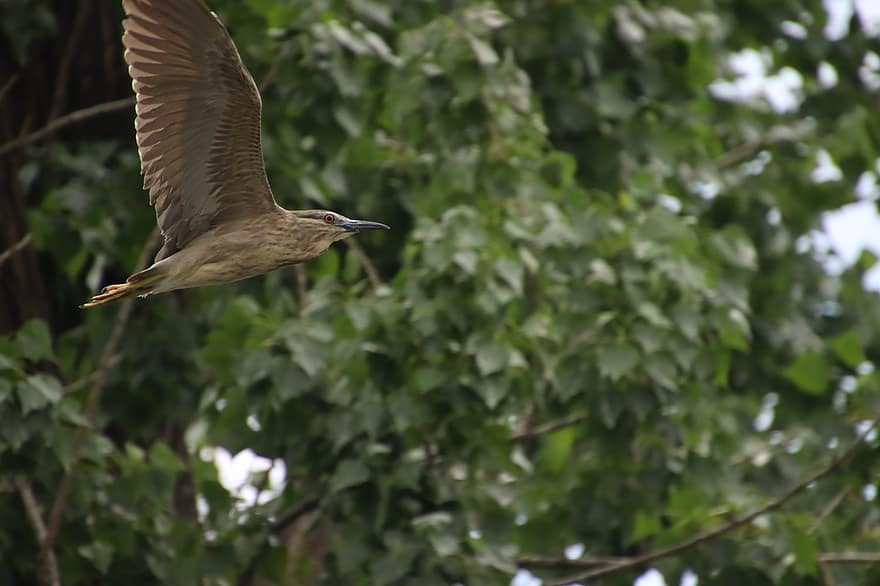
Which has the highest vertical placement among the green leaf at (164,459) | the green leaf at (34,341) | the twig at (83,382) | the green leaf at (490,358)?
the green leaf at (34,341)

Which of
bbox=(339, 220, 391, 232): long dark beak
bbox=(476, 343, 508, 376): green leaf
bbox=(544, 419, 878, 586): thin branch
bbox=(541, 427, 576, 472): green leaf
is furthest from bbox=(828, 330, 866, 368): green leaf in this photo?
bbox=(339, 220, 391, 232): long dark beak

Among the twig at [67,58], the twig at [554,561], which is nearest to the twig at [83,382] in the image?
the twig at [67,58]

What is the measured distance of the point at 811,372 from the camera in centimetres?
637

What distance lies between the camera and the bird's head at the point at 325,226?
16.5 feet

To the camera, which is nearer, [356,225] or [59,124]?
[356,225]

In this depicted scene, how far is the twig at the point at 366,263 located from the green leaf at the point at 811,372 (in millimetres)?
1755

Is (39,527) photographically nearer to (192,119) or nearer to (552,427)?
(192,119)

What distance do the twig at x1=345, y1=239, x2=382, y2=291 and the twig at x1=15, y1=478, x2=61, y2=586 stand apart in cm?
136

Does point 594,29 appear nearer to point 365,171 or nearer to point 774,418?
point 365,171

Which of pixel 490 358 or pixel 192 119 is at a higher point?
pixel 192 119

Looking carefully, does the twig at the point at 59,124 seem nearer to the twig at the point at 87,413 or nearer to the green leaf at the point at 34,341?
the twig at the point at 87,413

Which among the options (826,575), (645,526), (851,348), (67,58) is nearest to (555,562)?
(645,526)

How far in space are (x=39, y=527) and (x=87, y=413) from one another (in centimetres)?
43

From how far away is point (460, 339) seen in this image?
5.22 meters
